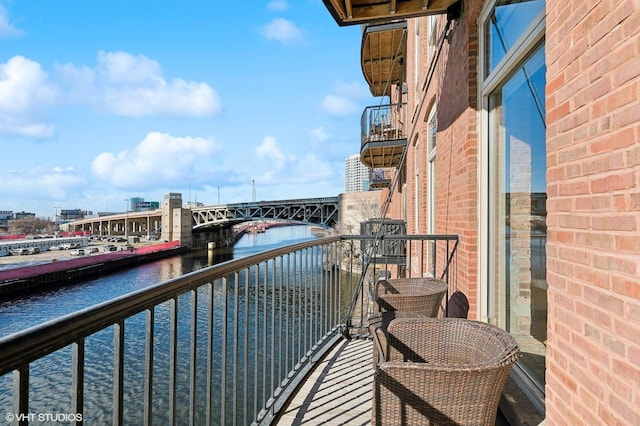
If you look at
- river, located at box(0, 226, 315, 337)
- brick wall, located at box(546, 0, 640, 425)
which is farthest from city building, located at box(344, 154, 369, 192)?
brick wall, located at box(546, 0, 640, 425)

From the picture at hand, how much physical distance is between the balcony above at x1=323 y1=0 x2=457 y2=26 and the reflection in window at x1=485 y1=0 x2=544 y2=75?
0.71m

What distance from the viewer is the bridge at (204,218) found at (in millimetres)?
32344

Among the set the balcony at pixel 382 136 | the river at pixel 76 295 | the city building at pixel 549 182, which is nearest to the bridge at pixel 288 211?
the river at pixel 76 295

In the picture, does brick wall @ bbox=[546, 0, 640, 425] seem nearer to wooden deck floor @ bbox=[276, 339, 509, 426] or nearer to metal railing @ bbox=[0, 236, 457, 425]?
wooden deck floor @ bbox=[276, 339, 509, 426]

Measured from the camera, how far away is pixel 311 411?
234cm

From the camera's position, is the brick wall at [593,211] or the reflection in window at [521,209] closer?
the brick wall at [593,211]

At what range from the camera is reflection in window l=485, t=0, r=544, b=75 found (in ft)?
7.18

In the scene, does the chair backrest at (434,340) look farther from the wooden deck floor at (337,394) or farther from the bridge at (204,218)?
the bridge at (204,218)

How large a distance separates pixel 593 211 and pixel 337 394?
196 cm

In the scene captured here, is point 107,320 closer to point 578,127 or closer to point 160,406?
point 578,127

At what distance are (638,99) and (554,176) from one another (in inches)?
21.5

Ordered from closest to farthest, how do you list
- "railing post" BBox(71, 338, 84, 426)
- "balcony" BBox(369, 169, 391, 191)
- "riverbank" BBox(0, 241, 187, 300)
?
"railing post" BBox(71, 338, 84, 426) → "balcony" BBox(369, 169, 391, 191) → "riverbank" BBox(0, 241, 187, 300)

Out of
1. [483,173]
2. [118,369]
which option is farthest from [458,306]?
[118,369]

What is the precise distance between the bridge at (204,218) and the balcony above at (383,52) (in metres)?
19.2
